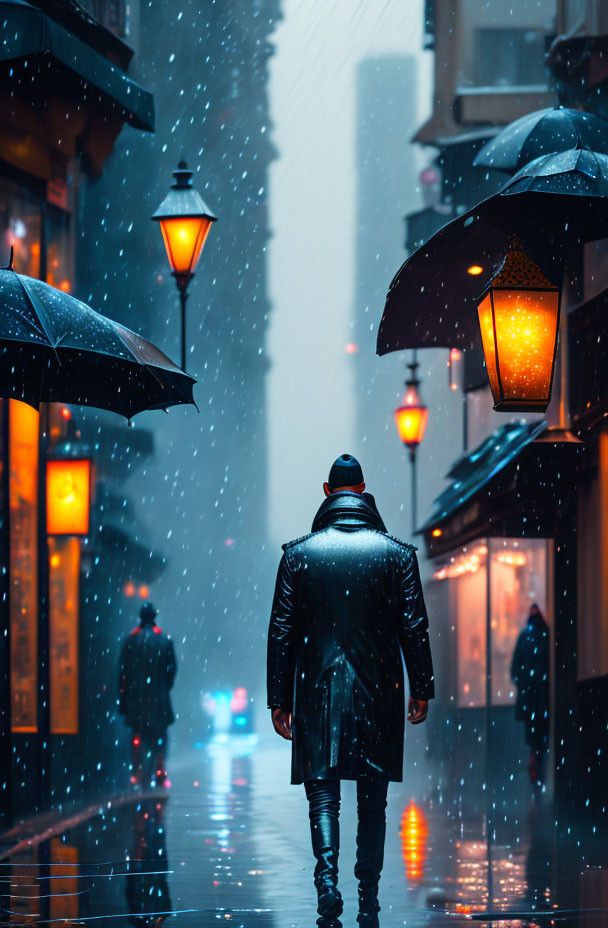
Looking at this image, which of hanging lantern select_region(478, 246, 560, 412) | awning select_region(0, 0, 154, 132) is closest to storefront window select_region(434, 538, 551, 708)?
awning select_region(0, 0, 154, 132)

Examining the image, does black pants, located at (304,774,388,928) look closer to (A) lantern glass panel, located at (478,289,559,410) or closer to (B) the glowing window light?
(A) lantern glass panel, located at (478,289,559,410)

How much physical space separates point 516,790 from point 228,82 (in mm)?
61623

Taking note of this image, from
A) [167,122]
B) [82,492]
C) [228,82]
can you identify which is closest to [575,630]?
[82,492]

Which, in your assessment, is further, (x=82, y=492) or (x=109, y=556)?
(x=109, y=556)

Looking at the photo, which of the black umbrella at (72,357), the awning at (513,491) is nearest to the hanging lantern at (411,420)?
the awning at (513,491)

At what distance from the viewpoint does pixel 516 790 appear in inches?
664

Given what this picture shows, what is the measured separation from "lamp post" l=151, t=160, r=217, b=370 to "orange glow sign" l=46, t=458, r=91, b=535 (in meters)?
2.64

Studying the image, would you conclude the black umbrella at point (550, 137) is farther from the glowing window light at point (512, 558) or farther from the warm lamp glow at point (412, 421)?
the warm lamp glow at point (412, 421)

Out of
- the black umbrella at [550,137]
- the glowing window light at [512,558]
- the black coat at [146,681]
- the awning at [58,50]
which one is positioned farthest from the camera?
the glowing window light at [512,558]

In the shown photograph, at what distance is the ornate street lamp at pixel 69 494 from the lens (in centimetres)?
1670

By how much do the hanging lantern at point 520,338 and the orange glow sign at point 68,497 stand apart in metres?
8.96

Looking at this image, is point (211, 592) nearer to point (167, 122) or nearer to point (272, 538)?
point (167, 122)

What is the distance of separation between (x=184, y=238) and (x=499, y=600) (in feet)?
26.3

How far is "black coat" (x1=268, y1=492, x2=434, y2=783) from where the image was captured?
23.8 ft
